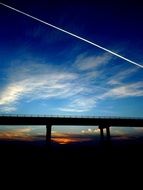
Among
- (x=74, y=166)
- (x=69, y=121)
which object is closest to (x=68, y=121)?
(x=69, y=121)

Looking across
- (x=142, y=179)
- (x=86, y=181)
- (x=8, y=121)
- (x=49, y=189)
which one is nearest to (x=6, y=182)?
(x=49, y=189)

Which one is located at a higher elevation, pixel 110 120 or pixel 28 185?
pixel 110 120

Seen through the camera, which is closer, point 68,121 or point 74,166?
point 74,166

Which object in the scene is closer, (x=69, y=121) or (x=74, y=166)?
(x=74, y=166)

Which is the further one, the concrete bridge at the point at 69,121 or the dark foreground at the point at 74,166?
the concrete bridge at the point at 69,121

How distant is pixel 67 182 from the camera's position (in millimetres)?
18281

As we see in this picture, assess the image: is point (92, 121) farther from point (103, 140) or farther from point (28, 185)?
point (28, 185)

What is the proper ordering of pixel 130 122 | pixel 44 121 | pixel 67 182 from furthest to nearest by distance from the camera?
pixel 130 122, pixel 44 121, pixel 67 182

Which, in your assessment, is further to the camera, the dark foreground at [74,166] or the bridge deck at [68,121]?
the bridge deck at [68,121]

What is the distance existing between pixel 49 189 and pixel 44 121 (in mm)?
59597

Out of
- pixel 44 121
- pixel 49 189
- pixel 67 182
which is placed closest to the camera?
pixel 49 189

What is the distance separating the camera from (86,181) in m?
18.6

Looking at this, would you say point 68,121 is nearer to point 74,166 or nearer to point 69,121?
point 69,121

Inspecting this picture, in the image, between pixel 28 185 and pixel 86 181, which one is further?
pixel 86 181
